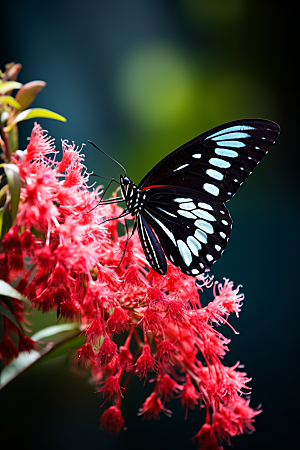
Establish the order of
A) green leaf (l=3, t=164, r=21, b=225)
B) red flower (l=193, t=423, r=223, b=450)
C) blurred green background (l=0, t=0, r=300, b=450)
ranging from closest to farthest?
green leaf (l=3, t=164, r=21, b=225) → red flower (l=193, t=423, r=223, b=450) → blurred green background (l=0, t=0, r=300, b=450)

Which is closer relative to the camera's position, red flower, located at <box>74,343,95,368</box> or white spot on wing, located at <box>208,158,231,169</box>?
red flower, located at <box>74,343,95,368</box>

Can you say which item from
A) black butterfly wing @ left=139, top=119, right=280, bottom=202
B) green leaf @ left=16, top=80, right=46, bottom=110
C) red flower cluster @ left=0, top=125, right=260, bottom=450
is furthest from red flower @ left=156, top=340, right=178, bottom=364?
green leaf @ left=16, top=80, right=46, bottom=110

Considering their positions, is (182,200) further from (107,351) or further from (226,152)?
(107,351)

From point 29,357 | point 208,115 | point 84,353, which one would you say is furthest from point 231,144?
point 208,115

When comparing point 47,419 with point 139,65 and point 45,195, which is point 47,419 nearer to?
point 45,195

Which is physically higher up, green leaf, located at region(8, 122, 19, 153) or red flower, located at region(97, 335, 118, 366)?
green leaf, located at region(8, 122, 19, 153)

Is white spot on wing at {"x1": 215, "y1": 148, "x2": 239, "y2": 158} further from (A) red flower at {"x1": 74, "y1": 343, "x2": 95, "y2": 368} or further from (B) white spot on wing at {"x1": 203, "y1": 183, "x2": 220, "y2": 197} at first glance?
(A) red flower at {"x1": 74, "y1": 343, "x2": 95, "y2": 368}

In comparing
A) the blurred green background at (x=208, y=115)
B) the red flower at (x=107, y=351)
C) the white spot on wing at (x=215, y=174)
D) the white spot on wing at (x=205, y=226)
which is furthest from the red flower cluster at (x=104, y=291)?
the blurred green background at (x=208, y=115)
